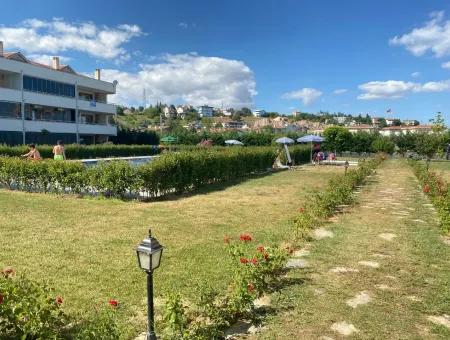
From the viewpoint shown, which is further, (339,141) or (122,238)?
(339,141)

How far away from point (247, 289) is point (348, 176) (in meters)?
12.4

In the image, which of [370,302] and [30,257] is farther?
[30,257]

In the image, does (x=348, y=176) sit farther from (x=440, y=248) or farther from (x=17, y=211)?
(x=17, y=211)

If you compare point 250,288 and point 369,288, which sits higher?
point 250,288

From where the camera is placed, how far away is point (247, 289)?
442 centimetres

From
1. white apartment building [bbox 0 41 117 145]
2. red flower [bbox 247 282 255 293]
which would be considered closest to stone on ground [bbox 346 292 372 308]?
red flower [bbox 247 282 255 293]

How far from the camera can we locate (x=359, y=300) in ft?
16.0

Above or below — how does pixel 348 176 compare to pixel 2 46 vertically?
below

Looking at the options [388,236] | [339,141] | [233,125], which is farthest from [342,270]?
[233,125]

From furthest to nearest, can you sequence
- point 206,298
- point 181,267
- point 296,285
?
point 181,267, point 296,285, point 206,298

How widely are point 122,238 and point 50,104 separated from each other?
121 feet

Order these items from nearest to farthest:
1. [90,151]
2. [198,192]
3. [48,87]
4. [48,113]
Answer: [198,192], [90,151], [48,87], [48,113]

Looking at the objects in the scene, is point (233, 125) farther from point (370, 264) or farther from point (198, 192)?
point (370, 264)

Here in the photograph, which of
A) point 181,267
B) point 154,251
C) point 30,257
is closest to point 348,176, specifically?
point 181,267
